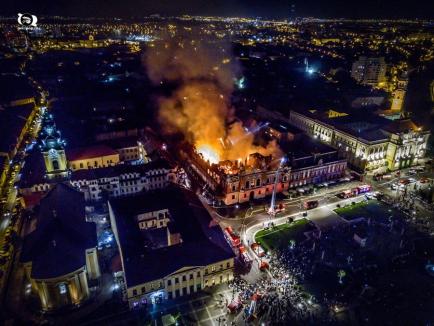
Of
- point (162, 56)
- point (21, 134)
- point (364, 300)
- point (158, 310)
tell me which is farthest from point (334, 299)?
point (162, 56)

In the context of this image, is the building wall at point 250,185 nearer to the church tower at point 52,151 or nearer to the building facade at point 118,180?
the building facade at point 118,180

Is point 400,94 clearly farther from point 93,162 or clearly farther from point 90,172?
point 90,172

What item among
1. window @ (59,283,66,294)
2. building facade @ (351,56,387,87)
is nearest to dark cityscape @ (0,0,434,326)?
window @ (59,283,66,294)

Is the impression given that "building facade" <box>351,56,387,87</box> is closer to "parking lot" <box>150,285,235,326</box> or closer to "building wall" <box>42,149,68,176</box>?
"building wall" <box>42,149,68,176</box>

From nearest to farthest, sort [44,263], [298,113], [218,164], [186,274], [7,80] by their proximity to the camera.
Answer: [44,263] → [186,274] → [218,164] → [298,113] → [7,80]

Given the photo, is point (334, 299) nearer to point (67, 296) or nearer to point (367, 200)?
point (367, 200)

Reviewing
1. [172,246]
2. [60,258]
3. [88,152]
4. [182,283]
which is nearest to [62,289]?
[60,258]
